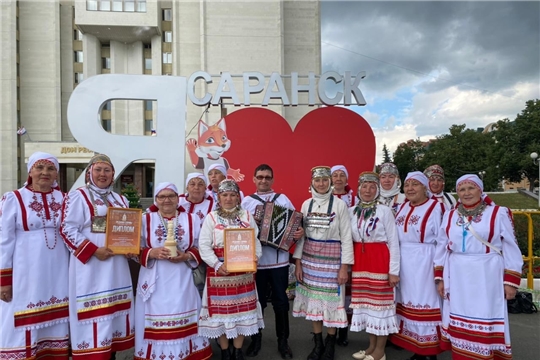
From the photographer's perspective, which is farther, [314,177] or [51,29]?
[51,29]

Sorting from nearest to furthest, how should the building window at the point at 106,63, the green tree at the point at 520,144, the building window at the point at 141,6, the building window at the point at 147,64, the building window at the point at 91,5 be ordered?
the building window at the point at 91,5, the building window at the point at 141,6, the building window at the point at 147,64, the building window at the point at 106,63, the green tree at the point at 520,144

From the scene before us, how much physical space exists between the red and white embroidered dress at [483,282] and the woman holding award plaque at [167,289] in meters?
2.46

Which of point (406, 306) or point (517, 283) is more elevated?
point (517, 283)

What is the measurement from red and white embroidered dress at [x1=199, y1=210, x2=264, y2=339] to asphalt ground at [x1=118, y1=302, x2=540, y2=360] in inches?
33.5

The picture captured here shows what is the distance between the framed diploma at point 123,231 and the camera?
3.37 m

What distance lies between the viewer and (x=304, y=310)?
4.07 m

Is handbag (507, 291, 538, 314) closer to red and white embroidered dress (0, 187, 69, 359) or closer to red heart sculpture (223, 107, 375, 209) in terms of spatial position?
red heart sculpture (223, 107, 375, 209)

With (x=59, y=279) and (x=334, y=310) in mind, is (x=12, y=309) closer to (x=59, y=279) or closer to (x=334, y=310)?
(x=59, y=279)

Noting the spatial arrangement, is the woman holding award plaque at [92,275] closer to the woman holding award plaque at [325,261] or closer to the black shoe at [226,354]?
the black shoe at [226,354]

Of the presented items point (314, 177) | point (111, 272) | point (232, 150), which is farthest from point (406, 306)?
point (232, 150)

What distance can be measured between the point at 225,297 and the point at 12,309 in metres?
1.83

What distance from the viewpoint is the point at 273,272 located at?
4230mm

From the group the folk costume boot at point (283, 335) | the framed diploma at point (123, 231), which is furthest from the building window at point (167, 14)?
the folk costume boot at point (283, 335)

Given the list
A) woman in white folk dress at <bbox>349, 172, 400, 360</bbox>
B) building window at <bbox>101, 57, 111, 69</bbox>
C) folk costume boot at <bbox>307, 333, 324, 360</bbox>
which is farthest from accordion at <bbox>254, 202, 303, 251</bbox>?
building window at <bbox>101, 57, 111, 69</bbox>
